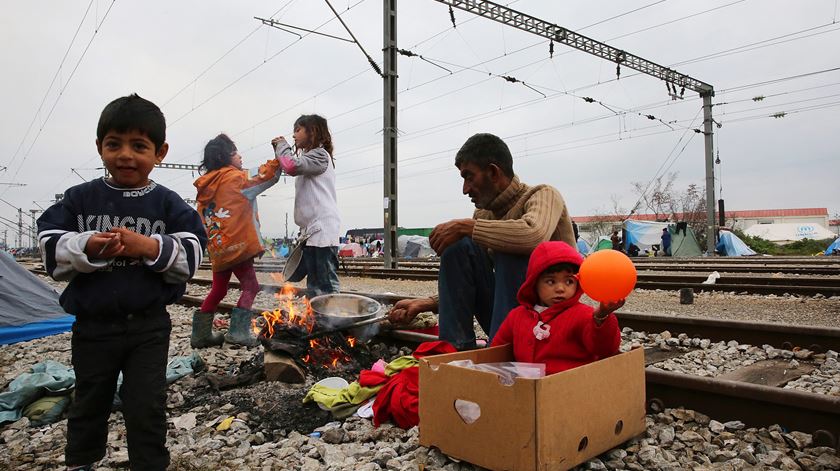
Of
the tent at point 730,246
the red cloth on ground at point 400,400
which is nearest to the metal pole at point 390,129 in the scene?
the red cloth on ground at point 400,400

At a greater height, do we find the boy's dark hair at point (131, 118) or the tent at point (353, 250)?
the boy's dark hair at point (131, 118)

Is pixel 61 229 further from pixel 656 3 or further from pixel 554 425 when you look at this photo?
pixel 656 3

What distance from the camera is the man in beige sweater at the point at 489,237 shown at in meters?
2.82

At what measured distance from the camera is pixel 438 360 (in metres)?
2.33

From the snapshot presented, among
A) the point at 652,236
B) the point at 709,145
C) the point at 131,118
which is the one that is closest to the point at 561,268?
the point at 131,118

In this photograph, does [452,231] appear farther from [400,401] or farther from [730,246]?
[730,246]

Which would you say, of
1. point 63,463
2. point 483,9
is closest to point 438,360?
point 63,463

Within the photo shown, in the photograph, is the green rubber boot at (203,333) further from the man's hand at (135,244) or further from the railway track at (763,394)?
the man's hand at (135,244)

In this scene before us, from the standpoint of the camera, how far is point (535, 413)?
1.85 metres

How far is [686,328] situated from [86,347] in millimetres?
4478

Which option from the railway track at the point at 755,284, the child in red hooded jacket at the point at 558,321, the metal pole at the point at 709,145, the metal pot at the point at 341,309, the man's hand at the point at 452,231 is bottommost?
the railway track at the point at 755,284

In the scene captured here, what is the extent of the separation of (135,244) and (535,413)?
1.55 metres

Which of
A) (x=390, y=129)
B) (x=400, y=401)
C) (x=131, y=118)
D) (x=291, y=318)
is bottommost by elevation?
(x=400, y=401)

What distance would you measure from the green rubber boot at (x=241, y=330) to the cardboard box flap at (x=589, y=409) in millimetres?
3337
